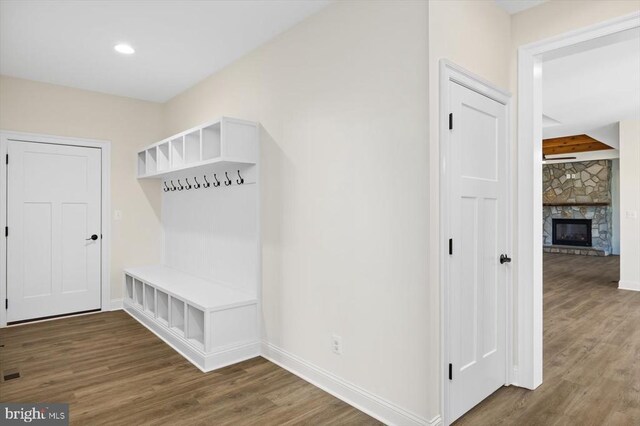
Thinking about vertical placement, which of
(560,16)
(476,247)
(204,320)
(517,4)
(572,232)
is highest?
(517,4)

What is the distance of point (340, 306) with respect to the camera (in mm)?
2570

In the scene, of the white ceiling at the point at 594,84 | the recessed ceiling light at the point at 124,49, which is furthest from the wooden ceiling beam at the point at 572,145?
the recessed ceiling light at the point at 124,49

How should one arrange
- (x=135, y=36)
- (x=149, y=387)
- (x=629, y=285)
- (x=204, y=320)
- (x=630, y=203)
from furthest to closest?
1. (x=630, y=203)
2. (x=629, y=285)
3. (x=135, y=36)
4. (x=204, y=320)
5. (x=149, y=387)

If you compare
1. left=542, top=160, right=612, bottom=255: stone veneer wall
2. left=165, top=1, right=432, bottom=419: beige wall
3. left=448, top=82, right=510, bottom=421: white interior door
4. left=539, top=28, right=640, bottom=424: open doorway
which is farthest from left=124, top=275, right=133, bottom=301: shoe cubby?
left=542, top=160, right=612, bottom=255: stone veneer wall

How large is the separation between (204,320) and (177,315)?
0.75 m

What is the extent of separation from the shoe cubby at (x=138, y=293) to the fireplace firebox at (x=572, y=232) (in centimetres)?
1080

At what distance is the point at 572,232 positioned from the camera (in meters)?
10.7

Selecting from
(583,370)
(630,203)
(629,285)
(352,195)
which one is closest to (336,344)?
(352,195)

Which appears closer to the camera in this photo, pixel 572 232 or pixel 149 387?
pixel 149 387

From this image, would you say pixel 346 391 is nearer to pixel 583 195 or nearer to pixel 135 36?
pixel 135 36

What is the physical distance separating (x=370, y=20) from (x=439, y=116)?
79 centimetres

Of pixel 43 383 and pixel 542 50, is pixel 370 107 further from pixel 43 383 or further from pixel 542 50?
pixel 43 383

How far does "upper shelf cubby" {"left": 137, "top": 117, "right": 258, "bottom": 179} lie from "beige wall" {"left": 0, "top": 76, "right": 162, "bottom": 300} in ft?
1.93

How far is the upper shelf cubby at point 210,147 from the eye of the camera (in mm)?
3160
